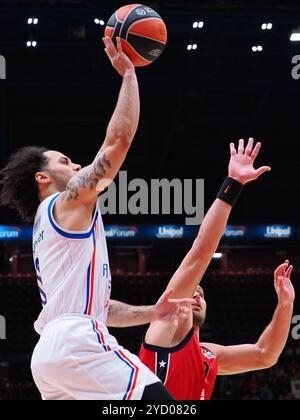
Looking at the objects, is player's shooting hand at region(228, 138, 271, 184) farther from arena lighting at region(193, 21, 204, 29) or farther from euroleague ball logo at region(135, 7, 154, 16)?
arena lighting at region(193, 21, 204, 29)

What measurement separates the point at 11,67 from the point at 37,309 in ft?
18.7

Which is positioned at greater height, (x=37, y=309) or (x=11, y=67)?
(x=11, y=67)

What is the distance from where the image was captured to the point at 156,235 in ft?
52.5

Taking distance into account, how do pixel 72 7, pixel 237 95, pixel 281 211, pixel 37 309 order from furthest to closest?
pixel 281 211
pixel 37 309
pixel 237 95
pixel 72 7

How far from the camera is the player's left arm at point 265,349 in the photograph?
13.5ft

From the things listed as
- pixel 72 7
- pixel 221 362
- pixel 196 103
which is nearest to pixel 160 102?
pixel 196 103

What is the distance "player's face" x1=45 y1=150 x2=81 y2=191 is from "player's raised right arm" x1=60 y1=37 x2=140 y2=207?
31 centimetres

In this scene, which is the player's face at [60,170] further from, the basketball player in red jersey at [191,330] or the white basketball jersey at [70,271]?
the basketball player in red jersey at [191,330]

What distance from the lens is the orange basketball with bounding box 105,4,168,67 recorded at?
359cm

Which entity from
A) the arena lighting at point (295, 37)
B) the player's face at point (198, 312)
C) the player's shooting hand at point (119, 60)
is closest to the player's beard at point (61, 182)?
the player's shooting hand at point (119, 60)

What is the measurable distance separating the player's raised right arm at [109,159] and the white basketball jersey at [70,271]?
0.13 meters

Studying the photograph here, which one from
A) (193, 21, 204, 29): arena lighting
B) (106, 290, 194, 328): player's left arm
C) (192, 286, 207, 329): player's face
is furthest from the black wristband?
(193, 21, 204, 29): arena lighting

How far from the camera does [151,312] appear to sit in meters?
3.22

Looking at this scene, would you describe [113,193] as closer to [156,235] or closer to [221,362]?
[156,235]
